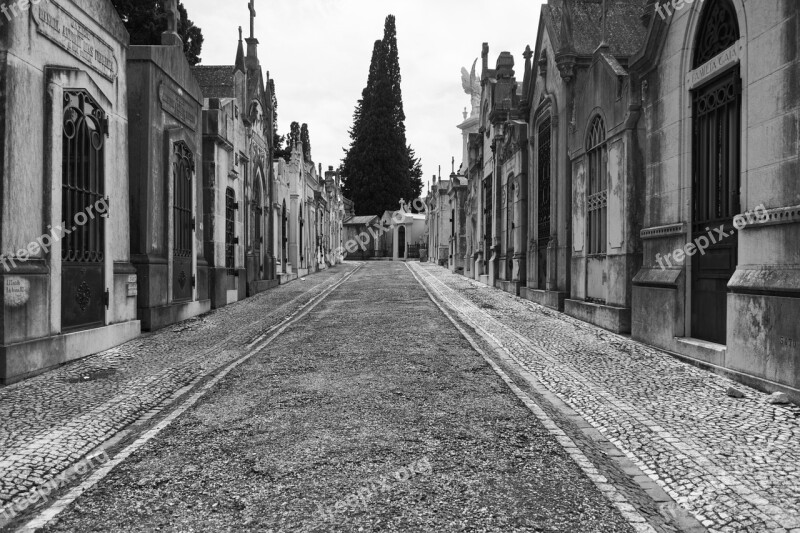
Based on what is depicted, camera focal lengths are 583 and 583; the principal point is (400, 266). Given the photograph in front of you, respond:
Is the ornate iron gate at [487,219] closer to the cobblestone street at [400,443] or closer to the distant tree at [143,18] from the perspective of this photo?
the distant tree at [143,18]

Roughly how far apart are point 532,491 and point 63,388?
192 inches

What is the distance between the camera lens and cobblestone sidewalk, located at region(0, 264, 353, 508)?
391cm

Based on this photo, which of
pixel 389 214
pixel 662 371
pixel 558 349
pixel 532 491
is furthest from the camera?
pixel 389 214

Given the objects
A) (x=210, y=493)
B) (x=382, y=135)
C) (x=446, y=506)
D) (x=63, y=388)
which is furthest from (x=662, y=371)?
(x=382, y=135)

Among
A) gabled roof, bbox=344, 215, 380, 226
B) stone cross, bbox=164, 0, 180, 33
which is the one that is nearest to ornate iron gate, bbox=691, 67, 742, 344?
stone cross, bbox=164, 0, 180, 33

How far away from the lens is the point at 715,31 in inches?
278

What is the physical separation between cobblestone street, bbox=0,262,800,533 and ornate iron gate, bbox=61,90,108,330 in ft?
2.41

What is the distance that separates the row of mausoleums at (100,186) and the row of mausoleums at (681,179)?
769cm

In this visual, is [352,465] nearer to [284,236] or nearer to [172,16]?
[172,16]

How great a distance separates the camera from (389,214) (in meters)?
65.9

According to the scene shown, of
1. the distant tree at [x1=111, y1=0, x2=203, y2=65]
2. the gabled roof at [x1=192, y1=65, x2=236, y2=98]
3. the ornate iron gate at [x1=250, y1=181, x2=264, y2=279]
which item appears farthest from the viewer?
the distant tree at [x1=111, y1=0, x2=203, y2=65]

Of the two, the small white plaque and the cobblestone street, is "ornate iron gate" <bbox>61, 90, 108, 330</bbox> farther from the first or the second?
the small white plaque

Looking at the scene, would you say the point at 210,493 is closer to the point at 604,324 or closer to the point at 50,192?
the point at 50,192

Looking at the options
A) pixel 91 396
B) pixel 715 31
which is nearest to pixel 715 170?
pixel 715 31
